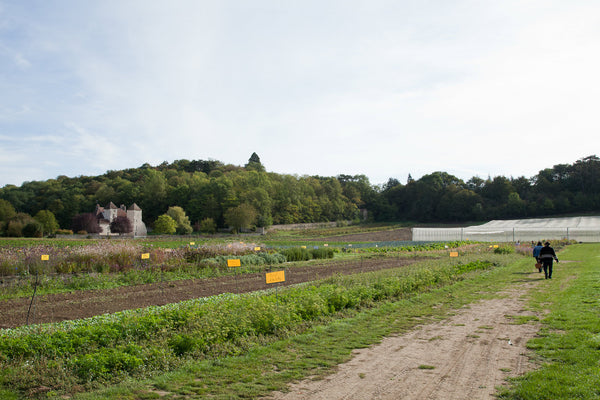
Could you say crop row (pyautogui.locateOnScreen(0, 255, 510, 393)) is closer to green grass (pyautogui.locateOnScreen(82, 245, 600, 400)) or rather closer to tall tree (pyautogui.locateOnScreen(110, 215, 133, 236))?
green grass (pyautogui.locateOnScreen(82, 245, 600, 400))

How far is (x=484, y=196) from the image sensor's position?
350 ft

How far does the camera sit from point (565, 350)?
22.9ft

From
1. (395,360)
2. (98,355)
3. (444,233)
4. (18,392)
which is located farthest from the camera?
(444,233)

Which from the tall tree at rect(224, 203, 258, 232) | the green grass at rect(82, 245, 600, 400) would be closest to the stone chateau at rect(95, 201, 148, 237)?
the tall tree at rect(224, 203, 258, 232)

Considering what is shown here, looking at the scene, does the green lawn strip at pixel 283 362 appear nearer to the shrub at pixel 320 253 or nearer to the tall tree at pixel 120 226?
the shrub at pixel 320 253

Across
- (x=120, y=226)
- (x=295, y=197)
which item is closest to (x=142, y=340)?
(x=120, y=226)

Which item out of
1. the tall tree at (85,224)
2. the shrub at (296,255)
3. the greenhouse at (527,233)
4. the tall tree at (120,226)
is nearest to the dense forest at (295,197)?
the tall tree at (85,224)

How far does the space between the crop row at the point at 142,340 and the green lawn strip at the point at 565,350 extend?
451cm

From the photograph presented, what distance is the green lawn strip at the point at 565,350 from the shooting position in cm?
514

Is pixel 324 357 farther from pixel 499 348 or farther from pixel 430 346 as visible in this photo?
pixel 499 348

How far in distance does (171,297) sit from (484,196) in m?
107

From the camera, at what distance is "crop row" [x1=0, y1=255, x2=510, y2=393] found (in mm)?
5883

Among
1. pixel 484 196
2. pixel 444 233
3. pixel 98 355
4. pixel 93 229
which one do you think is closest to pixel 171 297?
pixel 98 355

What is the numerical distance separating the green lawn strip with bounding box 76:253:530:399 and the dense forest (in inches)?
2885
